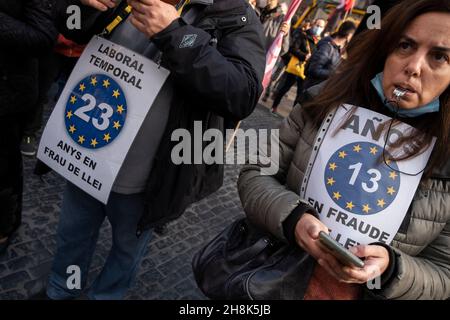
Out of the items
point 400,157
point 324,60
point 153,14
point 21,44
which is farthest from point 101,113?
point 324,60

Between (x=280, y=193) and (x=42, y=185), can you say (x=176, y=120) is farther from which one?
(x=42, y=185)

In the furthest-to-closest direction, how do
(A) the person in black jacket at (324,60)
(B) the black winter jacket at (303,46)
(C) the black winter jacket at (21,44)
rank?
(B) the black winter jacket at (303,46), (A) the person in black jacket at (324,60), (C) the black winter jacket at (21,44)

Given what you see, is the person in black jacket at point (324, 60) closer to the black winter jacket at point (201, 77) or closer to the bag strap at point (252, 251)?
the black winter jacket at point (201, 77)

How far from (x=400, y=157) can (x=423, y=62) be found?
330mm

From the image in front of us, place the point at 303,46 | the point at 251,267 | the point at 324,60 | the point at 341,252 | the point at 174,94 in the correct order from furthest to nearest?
1. the point at 303,46
2. the point at 324,60
3. the point at 174,94
4. the point at 251,267
5. the point at 341,252

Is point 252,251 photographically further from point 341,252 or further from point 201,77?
point 201,77

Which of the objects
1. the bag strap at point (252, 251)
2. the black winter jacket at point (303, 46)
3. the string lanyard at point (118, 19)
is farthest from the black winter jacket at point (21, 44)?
the black winter jacket at point (303, 46)

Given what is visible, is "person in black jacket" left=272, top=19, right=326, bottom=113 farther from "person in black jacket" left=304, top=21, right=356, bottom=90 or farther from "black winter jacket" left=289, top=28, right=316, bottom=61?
"person in black jacket" left=304, top=21, right=356, bottom=90

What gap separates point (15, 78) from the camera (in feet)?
6.73

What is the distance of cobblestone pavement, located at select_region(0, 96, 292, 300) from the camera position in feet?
7.47

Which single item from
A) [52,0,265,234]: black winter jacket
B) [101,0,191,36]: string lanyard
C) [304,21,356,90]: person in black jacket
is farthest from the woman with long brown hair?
[304,21,356,90]: person in black jacket

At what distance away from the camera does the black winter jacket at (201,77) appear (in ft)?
4.52

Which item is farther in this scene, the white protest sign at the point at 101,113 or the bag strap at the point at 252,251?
the white protest sign at the point at 101,113

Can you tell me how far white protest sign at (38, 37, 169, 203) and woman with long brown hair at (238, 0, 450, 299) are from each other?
642 mm
